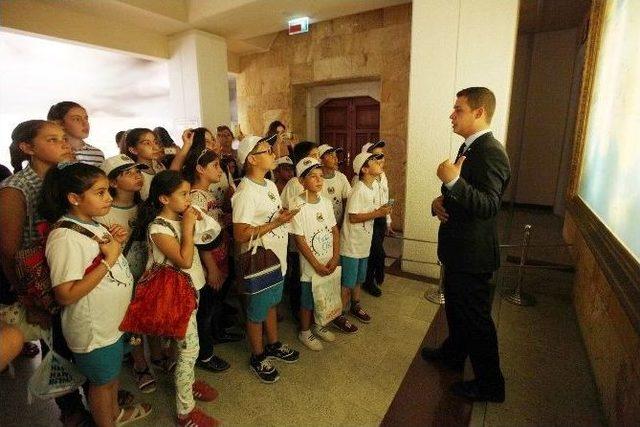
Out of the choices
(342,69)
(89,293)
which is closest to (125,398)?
(89,293)

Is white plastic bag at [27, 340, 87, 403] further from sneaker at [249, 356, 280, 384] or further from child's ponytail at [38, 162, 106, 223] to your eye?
sneaker at [249, 356, 280, 384]

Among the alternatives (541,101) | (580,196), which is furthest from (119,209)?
(541,101)

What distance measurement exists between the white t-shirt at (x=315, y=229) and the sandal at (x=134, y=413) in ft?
4.40

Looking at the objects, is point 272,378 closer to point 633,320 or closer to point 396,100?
point 633,320

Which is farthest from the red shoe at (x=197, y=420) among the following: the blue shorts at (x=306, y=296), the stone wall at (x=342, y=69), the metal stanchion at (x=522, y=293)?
the stone wall at (x=342, y=69)

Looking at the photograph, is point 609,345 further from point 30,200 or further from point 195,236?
point 30,200

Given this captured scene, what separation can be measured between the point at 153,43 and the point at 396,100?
4.56m

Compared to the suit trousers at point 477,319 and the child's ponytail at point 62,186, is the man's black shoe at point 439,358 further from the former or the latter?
the child's ponytail at point 62,186

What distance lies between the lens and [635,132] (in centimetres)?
191

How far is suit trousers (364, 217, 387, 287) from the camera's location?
3584 mm

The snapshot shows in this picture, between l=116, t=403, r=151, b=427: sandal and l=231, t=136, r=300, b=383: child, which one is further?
l=231, t=136, r=300, b=383: child

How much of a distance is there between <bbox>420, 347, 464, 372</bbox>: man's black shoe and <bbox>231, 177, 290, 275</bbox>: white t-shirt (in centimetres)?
135

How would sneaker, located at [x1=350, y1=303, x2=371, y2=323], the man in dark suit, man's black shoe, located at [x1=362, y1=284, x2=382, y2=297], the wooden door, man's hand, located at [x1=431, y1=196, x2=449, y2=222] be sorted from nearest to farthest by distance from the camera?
1. the man in dark suit
2. man's hand, located at [x1=431, y1=196, x2=449, y2=222]
3. sneaker, located at [x1=350, y1=303, x2=371, y2=323]
4. man's black shoe, located at [x1=362, y1=284, x2=382, y2=297]
5. the wooden door

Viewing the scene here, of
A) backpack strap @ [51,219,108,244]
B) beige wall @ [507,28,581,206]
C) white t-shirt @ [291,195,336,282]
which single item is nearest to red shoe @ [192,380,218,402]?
white t-shirt @ [291,195,336,282]
